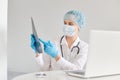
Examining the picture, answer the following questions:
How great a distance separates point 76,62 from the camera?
2.07 m

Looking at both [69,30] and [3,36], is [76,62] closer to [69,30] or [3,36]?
[69,30]

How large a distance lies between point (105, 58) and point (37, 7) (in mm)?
1883

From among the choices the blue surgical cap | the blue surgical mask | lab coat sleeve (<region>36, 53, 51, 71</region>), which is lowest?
lab coat sleeve (<region>36, 53, 51, 71</region>)

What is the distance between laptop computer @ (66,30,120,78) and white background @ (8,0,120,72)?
1568 mm

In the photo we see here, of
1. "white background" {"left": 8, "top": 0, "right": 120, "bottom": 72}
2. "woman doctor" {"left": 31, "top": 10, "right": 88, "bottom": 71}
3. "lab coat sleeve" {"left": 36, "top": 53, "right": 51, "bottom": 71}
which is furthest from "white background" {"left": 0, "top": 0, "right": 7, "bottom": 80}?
"white background" {"left": 8, "top": 0, "right": 120, "bottom": 72}

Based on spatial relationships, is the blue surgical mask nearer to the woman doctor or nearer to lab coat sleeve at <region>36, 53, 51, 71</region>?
the woman doctor

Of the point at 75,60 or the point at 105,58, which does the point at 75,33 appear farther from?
the point at 105,58

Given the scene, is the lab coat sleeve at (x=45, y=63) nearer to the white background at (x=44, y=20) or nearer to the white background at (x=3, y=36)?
the white background at (x=3, y=36)

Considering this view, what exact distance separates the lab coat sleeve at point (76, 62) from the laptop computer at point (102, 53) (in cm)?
62

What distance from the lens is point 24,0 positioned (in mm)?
3018

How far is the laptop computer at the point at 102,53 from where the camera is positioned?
47.9 inches

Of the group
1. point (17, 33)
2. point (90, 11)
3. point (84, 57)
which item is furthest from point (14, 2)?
point (84, 57)

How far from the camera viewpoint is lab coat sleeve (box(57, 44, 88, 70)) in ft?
6.36

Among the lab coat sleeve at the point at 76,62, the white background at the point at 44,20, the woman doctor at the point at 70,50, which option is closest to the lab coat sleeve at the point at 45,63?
the woman doctor at the point at 70,50
